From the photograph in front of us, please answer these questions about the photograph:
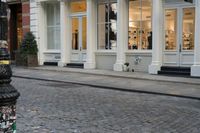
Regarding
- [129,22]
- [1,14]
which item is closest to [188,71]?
[129,22]

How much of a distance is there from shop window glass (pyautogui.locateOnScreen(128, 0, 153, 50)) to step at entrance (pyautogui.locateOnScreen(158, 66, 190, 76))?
1.80 metres

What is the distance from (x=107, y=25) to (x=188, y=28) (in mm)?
5574

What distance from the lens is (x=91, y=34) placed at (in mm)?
23688

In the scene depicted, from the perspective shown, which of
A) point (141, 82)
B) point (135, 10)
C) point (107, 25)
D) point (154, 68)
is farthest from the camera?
point (107, 25)

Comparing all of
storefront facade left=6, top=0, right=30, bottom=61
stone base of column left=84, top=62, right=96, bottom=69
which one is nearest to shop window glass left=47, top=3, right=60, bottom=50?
stone base of column left=84, top=62, right=96, bottom=69

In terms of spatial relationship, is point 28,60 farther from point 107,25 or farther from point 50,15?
point 107,25

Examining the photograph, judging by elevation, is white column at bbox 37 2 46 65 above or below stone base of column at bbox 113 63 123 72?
above

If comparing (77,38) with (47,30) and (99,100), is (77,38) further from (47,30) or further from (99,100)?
(99,100)

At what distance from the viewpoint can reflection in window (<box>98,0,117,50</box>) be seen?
76.2ft

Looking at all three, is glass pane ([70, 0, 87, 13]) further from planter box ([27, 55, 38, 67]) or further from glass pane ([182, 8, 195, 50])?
glass pane ([182, 8, 195, 50])

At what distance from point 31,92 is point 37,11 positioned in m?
13.7

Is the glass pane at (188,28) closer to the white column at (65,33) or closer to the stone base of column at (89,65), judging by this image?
the stone base of column at (89,65)

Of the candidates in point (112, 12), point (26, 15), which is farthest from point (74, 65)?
point (26, 15)

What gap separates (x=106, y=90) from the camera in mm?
15297
